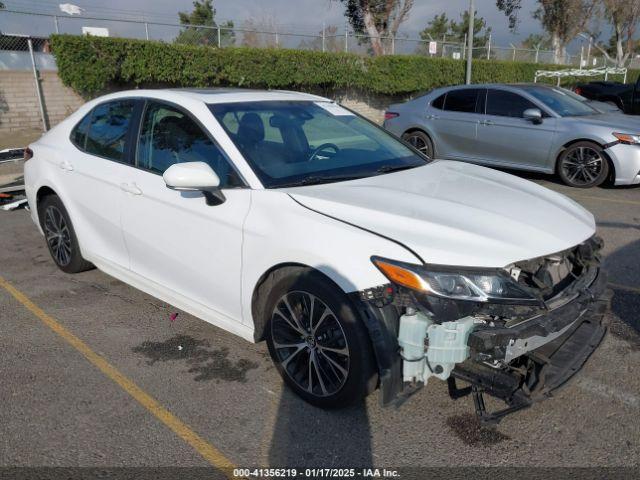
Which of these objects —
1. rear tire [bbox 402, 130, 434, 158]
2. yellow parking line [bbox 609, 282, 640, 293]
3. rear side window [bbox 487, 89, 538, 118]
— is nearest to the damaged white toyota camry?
yellow parking line [bbox 609, 282, 640, 293]

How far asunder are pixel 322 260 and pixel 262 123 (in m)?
1.36

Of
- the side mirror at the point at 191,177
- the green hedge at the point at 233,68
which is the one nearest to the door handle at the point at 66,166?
the side mirror at the point at 191,177

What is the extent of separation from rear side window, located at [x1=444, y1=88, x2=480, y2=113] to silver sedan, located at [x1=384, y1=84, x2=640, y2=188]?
0.02 metres

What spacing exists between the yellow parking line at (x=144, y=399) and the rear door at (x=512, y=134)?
752 centimetres

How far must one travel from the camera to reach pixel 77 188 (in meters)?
4.45

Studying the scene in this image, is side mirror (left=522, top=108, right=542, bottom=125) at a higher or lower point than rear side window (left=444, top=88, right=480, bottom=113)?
lower

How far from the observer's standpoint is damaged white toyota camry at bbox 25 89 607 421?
257 centimetres

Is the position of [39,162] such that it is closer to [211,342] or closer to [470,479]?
[211,342]

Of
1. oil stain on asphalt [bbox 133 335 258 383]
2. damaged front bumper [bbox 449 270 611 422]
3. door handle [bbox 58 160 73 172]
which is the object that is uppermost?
door handle [bbox 58 160 73 172]

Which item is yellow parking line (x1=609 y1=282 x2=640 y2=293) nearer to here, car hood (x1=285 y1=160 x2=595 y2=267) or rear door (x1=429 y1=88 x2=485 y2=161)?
car hood (x1=285 y1=160 x2=595 y2=267)

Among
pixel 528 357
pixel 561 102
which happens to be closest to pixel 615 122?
pixel 561 102

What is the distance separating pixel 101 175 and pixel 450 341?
9.54ft

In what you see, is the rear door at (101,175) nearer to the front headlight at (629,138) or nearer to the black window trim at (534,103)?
the black window trim at (534,103)

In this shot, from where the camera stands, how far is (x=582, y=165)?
8656 millimetres
